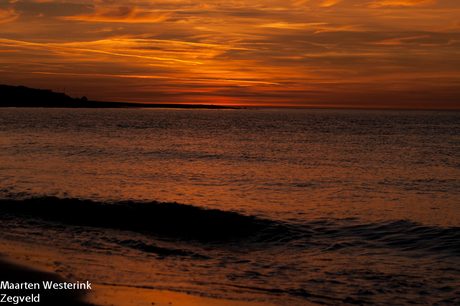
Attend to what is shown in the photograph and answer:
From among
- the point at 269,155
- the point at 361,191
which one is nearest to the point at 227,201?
the point at 361,191

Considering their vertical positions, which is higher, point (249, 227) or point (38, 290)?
point (38, 290)

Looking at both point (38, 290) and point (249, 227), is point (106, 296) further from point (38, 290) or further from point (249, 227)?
point (249, 227)

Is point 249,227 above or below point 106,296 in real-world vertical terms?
below

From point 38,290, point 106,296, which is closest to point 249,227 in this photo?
point 106,296

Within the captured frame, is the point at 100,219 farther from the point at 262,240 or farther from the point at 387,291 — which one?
the point at 387,291

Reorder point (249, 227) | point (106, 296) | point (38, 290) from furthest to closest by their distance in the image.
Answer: point (249, 227) → point (38, 290) → point (106, 296)

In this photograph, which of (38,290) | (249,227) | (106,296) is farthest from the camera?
(249,227)

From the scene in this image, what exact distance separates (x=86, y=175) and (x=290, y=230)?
1478 cm

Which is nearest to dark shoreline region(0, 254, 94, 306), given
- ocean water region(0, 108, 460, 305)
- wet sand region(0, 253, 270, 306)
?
wet sand region(0, 253, 270, 306)

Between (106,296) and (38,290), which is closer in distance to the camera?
(106,296)

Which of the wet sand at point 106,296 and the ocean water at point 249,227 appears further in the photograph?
the ocean water at point 249,227

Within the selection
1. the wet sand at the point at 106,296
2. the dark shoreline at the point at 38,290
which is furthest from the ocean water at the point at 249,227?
the dark shoreline at the point at 38,290

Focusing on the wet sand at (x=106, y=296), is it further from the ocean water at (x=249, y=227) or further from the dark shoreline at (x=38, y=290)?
the ocean water at (x=249, y=227)

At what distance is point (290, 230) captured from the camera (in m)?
13.2
